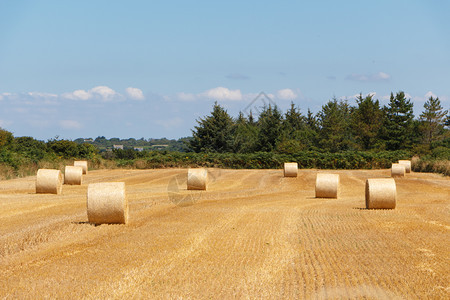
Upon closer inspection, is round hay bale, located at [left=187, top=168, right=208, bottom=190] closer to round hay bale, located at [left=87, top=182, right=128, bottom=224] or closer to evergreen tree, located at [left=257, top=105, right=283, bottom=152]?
round hay bale, located at [left=87, top=182, right=128, bottom=224]

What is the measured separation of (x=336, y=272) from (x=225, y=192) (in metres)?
18.4

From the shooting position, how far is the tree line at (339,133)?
68756 millimetres

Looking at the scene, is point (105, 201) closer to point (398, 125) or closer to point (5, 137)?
point (5, 137)

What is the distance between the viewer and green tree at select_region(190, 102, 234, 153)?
225 ft

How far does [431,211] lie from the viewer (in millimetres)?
18609

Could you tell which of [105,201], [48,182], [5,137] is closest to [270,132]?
[5,137]

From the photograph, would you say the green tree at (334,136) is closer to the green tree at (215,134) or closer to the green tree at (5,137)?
the green tree at (215,134)

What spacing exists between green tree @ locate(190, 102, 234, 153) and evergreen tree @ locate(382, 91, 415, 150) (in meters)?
24.8

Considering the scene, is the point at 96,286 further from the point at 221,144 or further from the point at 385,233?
the point at 221,144

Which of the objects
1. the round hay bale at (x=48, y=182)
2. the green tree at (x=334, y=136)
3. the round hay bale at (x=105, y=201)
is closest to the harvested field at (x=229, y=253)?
the round hay bale at (x=105, y=201)

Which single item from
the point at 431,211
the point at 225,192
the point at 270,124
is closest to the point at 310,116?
the point at 270,124

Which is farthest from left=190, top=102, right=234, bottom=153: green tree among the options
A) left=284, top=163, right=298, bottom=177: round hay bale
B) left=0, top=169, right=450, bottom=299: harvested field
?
left=0, top=169, right=450, bottom=299: harvested field

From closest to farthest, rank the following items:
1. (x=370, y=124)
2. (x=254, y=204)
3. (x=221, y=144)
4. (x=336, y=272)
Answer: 1. (x=336, y=272)
2. (x=254, y=204)
3. (x=221, y=144)
4. (x=370, y=124)

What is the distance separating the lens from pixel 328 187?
949 inches
